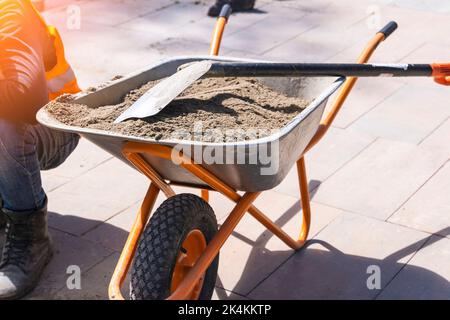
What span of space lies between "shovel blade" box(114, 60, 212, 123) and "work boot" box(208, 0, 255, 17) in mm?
3355

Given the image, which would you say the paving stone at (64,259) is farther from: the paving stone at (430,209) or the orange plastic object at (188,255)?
the paving stone at (430,209)

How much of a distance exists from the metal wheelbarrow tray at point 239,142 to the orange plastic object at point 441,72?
0.37 metres

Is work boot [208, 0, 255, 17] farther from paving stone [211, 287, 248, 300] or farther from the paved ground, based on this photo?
paving stone [211, 287, 248, 300]

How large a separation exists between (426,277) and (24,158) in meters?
1.62

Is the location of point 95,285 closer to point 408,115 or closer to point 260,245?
point 260,245

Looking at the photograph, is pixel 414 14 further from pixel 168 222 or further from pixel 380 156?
pixel 168 222

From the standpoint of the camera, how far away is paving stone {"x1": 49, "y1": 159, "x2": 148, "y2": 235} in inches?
139

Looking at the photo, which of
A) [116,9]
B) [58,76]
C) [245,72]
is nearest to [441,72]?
[245,72]

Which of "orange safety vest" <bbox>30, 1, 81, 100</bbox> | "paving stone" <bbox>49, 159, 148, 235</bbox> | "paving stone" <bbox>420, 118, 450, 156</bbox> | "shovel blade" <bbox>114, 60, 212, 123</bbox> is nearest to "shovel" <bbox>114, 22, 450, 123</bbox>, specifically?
"shovel blade" <bbox>114, 60, 212, 123</bbox>

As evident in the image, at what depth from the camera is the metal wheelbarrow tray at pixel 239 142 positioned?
2320 mm

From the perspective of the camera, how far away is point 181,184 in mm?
2750
